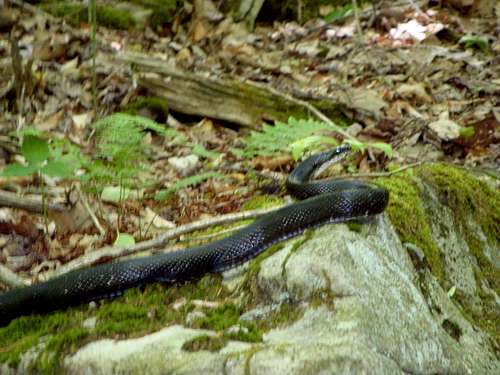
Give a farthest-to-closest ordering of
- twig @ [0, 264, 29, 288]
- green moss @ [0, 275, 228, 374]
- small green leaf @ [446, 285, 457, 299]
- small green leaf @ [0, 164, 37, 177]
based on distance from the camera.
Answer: small green leaf @ [446, 285, 457, 299], twig @ [0, 264, 29, 288], small green leaf @ [0, 164, 37, 177], green moss @ [0, 275, 228, 374]

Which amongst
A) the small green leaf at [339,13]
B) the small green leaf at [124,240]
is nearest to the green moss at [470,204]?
the small green leaf at [124,240]

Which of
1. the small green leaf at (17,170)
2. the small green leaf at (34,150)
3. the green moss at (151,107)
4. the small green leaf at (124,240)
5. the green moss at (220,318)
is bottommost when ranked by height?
the green moss at (151,107)

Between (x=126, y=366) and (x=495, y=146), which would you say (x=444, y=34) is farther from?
(x=126, y=366)

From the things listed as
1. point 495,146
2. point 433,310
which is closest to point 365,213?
point 433,310

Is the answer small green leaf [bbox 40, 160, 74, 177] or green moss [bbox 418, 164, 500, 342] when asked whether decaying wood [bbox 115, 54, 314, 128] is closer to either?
green moss [bbox 418, 164, 500, 342]

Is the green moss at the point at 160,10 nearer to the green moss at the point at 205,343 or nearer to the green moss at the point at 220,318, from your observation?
the green moss at the point at 220,318

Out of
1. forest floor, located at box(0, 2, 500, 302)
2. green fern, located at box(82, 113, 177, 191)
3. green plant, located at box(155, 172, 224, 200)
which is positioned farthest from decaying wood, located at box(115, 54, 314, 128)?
green fern, located at box(82, 113, 177, 191)

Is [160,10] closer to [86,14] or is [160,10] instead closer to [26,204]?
[86,14]
